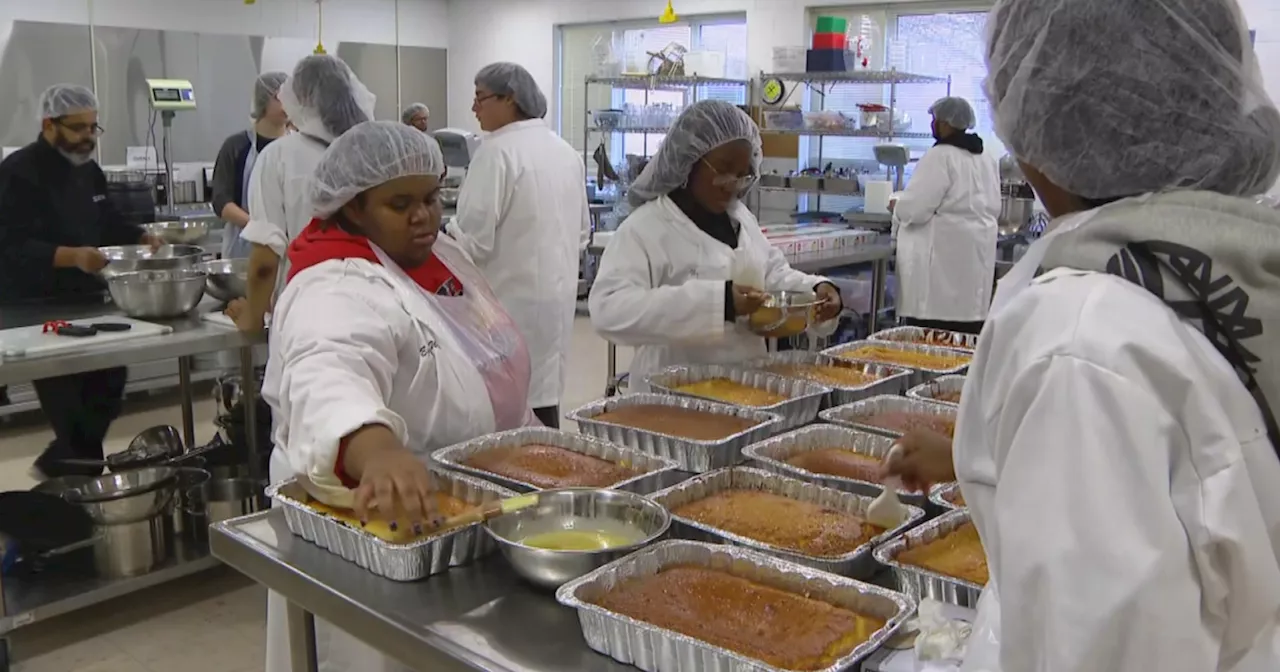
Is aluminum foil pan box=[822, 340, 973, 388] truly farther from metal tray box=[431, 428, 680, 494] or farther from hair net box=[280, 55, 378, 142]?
hair net box=[280, 55, 378, 142]

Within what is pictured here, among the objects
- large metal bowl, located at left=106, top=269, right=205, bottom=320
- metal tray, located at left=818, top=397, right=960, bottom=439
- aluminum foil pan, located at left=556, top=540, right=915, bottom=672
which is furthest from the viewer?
large metal bowl, located at left=106, top=269, right=205, bottom=320

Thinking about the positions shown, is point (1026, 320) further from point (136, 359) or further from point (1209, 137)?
point (136, 359)

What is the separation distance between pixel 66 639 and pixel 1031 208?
4.96 metres

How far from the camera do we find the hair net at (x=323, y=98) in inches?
120

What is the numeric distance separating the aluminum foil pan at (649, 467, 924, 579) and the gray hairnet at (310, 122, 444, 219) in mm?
696

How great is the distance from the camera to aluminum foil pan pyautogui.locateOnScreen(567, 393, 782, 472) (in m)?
1.75

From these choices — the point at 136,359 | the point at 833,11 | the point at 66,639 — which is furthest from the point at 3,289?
the point at 833,11

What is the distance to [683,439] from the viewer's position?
1.76m

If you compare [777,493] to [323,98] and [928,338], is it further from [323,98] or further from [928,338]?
[323,98]

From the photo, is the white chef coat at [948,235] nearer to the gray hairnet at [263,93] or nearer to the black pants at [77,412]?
the gray hairnet at [263,93]

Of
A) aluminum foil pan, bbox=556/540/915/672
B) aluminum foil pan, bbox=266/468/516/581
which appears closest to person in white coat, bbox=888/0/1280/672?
aluminum foil pan, bbox=556/540/915/672

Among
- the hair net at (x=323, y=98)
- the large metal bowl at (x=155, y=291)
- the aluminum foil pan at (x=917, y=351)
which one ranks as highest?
the hair net at (x=323, y=98)

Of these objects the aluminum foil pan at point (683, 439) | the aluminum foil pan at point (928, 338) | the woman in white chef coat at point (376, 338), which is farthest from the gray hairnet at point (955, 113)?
the woman in white chef coat at point (376, 338)

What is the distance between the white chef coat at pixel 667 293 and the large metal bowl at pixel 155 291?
1314mm
